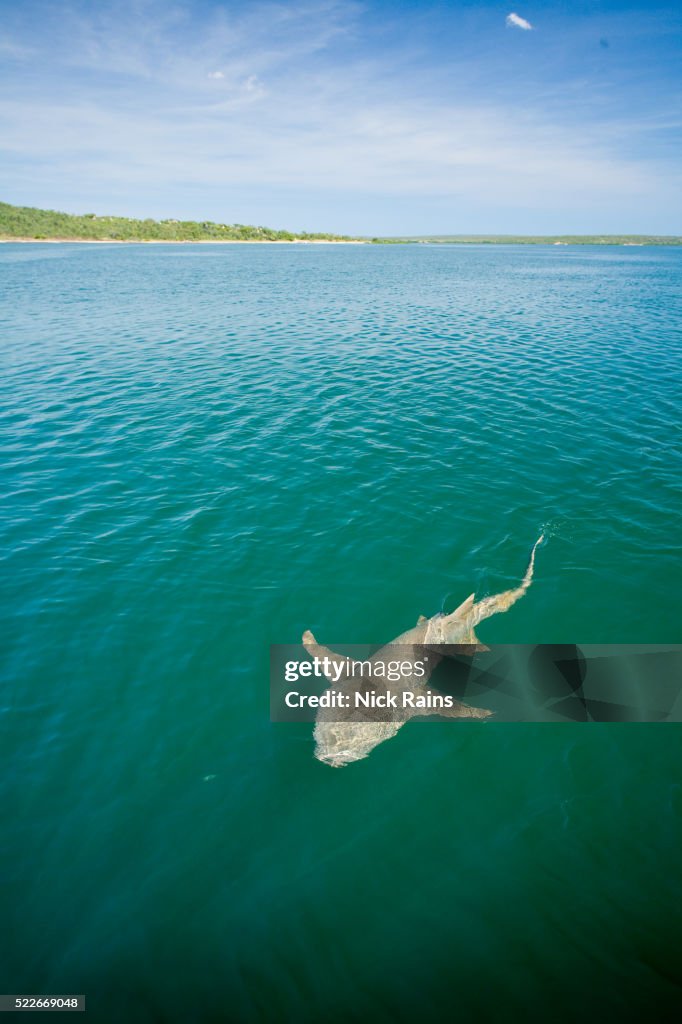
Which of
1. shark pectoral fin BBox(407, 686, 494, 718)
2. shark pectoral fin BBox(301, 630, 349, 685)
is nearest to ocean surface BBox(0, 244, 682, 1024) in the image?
shark pectoral fin BBox(407, 686, 494, 718)

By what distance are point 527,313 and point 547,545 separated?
49853mm

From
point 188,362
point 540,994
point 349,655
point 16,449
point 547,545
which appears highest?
point 188,362

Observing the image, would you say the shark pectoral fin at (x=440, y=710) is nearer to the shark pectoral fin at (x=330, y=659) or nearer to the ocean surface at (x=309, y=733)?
the ocean surface at (x=309, y=733)

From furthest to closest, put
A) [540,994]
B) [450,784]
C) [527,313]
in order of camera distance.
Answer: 1. [527,313]
2. [450,784]
3. [540,994]

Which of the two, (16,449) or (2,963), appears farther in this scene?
(16,449)

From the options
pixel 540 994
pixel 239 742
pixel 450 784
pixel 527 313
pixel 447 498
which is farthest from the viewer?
pixel 527 313

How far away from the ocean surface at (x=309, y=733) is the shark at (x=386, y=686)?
386 mm

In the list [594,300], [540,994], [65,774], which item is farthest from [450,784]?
[594,300]

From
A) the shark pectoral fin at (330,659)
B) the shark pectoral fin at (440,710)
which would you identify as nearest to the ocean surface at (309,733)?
the shark pectoral fin at (440,710)

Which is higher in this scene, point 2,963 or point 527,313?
point 527,313

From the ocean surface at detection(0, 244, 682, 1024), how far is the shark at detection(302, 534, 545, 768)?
1.27ft

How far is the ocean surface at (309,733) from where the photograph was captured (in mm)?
7688

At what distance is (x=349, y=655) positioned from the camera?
41.5 feet

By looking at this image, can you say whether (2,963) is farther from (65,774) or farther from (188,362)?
(188,362)
